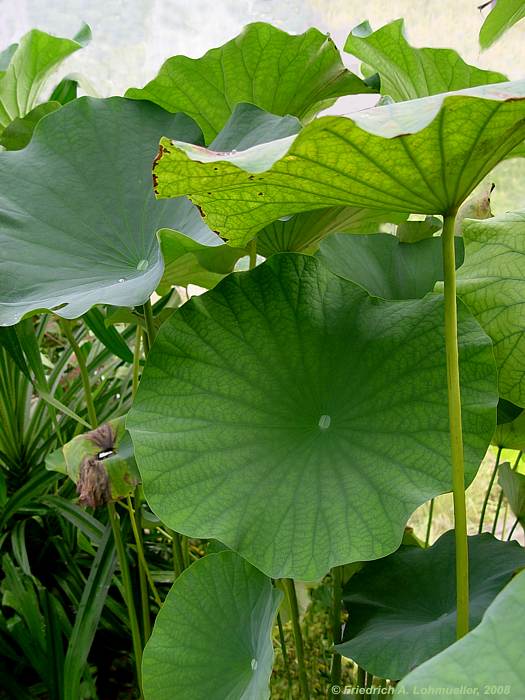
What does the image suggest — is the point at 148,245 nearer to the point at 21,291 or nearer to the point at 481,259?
the point at 21,291

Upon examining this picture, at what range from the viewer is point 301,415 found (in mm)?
555

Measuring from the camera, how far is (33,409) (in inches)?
58.0

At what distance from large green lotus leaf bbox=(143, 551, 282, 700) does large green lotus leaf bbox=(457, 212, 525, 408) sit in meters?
0.26

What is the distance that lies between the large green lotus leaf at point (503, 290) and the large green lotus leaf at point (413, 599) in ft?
0.51

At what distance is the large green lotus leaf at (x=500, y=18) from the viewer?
592 millimetres

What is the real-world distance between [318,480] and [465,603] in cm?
14

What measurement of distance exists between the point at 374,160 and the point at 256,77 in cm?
38

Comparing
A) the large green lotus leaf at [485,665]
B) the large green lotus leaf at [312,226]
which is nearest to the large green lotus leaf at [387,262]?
the large green lotus leaf at [312,226]

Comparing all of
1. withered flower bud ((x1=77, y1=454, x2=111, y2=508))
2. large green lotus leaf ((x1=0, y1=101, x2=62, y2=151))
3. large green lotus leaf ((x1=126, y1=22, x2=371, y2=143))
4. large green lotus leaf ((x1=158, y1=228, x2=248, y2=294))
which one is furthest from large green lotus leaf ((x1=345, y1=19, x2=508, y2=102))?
withered flower bud ((x1=77, y1=454, x2=111, y2=508))

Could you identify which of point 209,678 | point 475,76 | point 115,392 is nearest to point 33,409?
point 115,392

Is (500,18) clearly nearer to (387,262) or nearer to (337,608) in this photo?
(387,262)

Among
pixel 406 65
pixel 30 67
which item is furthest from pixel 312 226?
pixel 30 67

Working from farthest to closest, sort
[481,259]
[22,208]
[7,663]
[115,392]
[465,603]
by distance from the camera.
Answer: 1. [115,392]
2. [7,663]
3. [22,208]
4. [481,259]
5. [465,603]

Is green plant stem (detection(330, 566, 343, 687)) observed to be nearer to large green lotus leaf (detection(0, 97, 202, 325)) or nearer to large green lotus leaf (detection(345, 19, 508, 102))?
large green lotus leaf (detection(0, 97, 202, 325))
